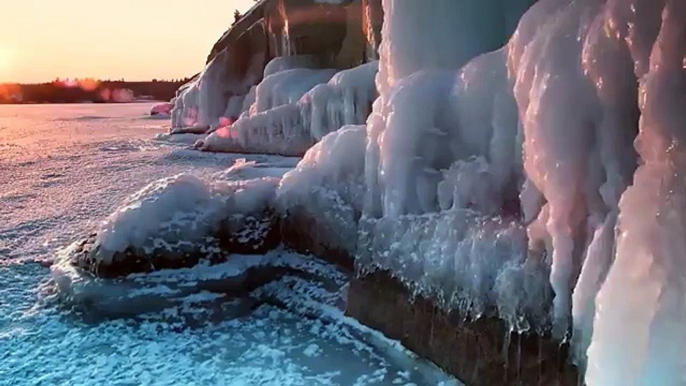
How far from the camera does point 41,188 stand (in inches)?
367

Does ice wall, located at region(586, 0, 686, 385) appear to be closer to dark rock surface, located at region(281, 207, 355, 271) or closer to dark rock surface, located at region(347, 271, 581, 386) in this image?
dark rock surface, located at region(347, 271, 581, 386)

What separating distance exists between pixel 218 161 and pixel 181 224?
801cm

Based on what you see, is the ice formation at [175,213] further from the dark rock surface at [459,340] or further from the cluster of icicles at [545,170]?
the dark rock surface at [459,340]

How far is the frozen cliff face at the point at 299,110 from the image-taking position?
383 inches

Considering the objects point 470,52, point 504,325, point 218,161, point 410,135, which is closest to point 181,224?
point 410,135

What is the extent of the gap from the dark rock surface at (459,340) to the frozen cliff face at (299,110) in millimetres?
5966

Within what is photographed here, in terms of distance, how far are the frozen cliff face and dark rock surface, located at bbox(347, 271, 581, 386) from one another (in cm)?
597

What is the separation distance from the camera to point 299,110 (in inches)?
465

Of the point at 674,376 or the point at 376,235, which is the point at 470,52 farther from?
the point at 674,376

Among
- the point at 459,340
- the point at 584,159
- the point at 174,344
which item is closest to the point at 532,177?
the point at 584,159

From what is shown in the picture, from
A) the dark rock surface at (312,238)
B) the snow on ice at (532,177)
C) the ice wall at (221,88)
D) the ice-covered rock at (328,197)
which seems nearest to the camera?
the snow on ice at (532,177)

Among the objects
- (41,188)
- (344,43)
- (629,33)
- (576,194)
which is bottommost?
(41,188)

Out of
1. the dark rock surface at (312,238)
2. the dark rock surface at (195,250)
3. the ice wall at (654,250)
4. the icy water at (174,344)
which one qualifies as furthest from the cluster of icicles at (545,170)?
the dark rock surface at (195,250)

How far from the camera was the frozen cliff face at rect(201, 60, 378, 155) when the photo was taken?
973cm
